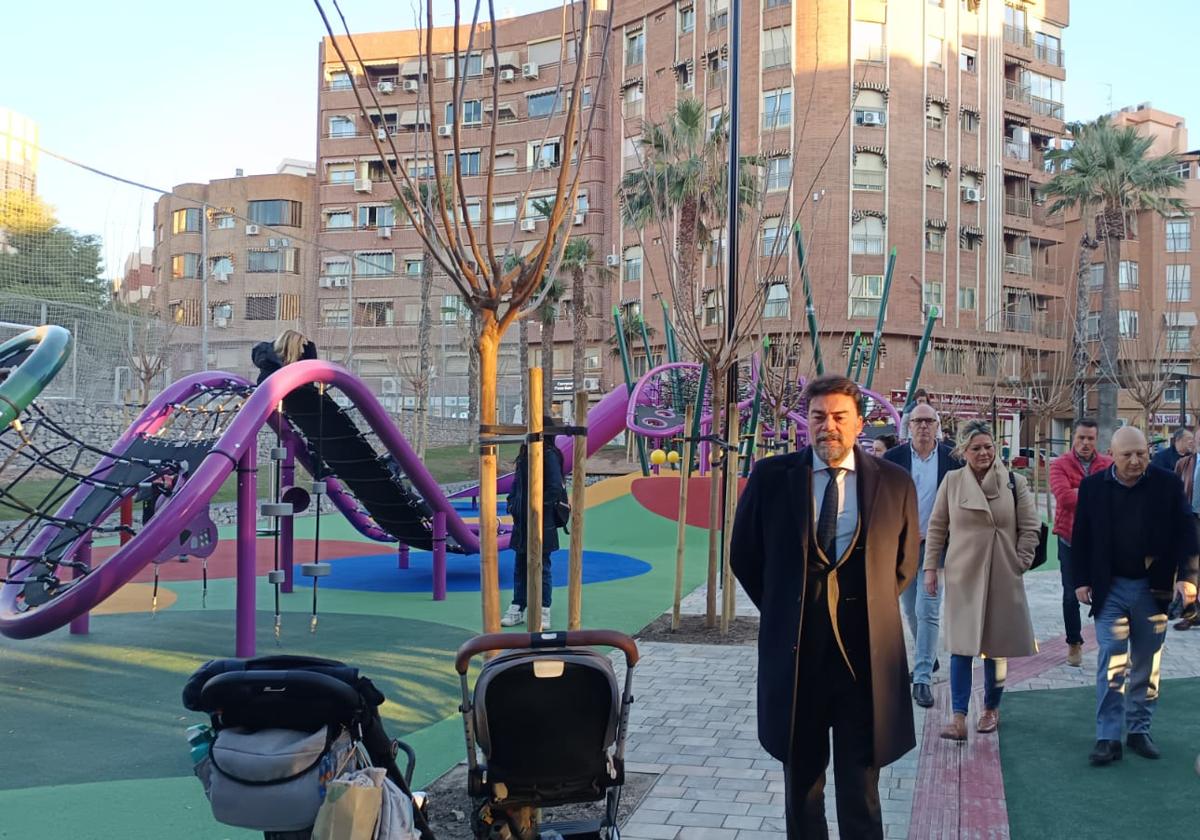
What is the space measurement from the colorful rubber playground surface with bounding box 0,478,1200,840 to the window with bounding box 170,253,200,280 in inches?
1933

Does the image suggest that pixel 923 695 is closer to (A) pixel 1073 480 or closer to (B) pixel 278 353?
(A) pixel 1073 480

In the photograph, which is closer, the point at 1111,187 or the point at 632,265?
the point at 1111,187

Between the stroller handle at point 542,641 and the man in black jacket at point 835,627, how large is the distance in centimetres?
56

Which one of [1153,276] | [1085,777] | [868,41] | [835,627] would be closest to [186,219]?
[868,41]

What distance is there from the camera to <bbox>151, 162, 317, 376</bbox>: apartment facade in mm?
51844

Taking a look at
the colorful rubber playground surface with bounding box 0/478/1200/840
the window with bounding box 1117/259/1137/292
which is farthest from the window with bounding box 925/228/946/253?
the colorful rubber playground surface with bounding box 0/478/1200/840

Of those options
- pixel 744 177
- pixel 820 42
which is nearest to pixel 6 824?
pixel 744 177

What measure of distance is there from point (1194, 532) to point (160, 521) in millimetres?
6596

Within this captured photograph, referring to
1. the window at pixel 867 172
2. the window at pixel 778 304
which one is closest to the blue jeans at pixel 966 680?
the window at pixel 778 304

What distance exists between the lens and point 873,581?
3.93m

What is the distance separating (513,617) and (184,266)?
5374 centimetres

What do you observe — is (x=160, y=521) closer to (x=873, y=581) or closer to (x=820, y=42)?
(x=873, y=581)

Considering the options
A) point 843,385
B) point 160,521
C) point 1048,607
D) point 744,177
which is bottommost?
point 1048,607

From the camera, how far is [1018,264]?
5259 cm
